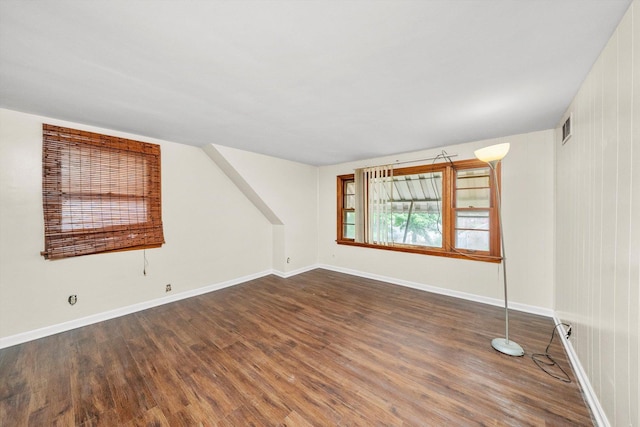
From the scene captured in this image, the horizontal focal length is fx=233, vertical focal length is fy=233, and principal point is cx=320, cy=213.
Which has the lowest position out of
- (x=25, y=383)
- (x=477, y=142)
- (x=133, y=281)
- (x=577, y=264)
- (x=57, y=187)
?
(x=25, y=383)

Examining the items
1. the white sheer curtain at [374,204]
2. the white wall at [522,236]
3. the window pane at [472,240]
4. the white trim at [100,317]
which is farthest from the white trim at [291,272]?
the window pane at [472,240]

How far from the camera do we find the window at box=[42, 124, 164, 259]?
257 centimetres

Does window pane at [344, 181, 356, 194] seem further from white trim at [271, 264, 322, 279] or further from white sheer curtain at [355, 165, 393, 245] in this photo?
white trim at [271, 264, 322, 279]

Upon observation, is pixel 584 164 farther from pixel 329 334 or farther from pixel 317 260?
pixel 317 260

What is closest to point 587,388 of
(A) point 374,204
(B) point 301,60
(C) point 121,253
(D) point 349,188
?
(B) point 301,60

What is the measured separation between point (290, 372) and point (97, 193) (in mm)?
3059

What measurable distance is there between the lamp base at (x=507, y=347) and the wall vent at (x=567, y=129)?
2074 millimetres

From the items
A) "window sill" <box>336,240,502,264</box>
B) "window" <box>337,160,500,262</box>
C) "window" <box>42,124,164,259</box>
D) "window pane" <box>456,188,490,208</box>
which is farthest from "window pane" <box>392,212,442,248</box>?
"window" <box>42,124,164,259</box>

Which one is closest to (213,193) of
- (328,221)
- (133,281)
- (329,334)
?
(133,281)

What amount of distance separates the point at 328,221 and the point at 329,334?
9.71 ft

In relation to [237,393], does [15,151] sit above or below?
above

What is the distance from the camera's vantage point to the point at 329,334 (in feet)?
8.48

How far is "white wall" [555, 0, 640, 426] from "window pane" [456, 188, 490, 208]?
1332 millimetres

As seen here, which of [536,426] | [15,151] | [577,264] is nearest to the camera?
[536,426]
